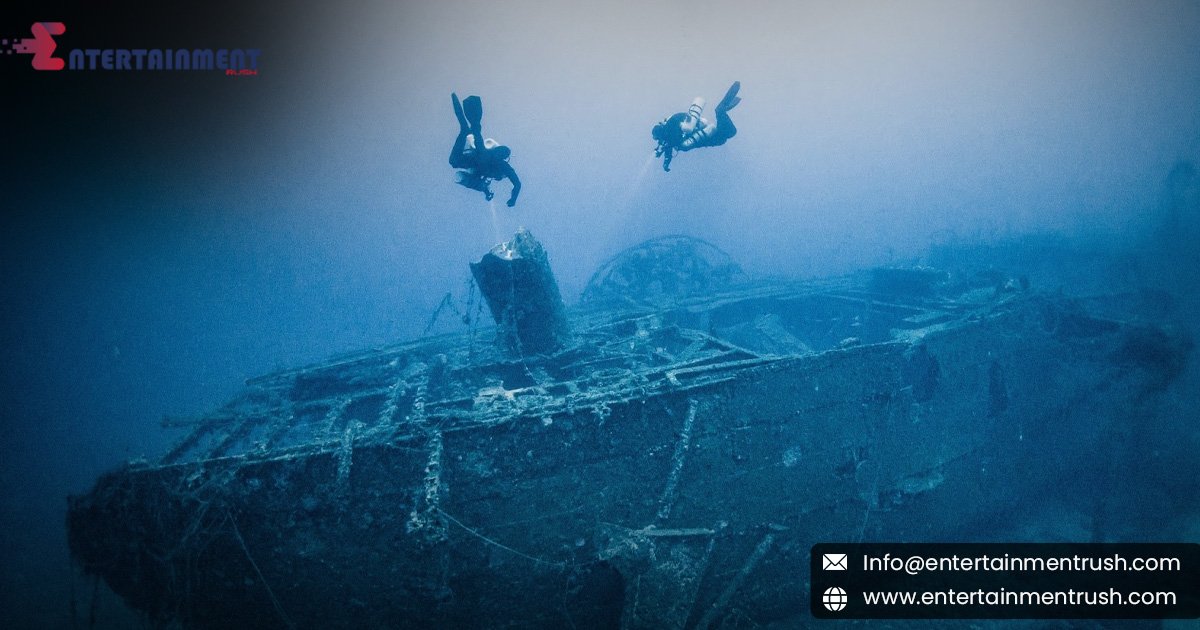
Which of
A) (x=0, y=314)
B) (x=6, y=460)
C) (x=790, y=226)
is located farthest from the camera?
(x=790, y=226)

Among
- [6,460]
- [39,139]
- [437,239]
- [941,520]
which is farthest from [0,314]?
[941,520]

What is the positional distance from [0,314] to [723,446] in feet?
95.8

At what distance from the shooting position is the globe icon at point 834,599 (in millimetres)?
4684

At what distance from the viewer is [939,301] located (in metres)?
8.91

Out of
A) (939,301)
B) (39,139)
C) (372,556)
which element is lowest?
(372,556)

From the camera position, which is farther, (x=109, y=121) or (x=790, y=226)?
(x=790, y=226)

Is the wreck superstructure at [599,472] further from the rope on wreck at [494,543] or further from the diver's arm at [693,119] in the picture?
the diver's arm at [693,119]

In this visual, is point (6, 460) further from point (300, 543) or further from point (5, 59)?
point (300, 543)

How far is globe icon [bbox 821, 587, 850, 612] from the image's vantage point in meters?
4.68

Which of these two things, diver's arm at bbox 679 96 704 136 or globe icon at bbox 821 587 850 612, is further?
diver's arm at bbox 679 96 704 136

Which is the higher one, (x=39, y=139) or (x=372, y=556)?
(x=39, y=139)

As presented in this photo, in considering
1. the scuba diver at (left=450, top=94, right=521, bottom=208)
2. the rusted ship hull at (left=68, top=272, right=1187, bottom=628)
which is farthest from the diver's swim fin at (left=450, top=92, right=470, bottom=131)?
the rusted ship hull at (left=68, top=272, right=1187, bottom=628)

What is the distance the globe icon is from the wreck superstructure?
0.86m

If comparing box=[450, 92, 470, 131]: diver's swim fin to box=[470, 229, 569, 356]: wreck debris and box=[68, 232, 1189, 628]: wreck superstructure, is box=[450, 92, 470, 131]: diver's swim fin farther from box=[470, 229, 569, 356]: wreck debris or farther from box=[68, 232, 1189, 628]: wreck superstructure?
box=[68, 232, 1189, 628]: wreck superstructure
